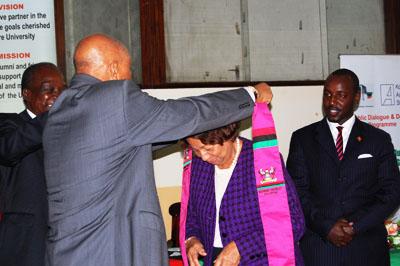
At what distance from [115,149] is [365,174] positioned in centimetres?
189

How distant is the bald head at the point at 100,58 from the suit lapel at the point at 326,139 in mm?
1690

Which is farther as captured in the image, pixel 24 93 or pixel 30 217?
pixel 24 93

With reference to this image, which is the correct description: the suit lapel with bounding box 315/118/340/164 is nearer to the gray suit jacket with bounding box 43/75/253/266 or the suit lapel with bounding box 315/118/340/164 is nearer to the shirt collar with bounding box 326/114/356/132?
the shirt collar with bounding box 326/114/356/132

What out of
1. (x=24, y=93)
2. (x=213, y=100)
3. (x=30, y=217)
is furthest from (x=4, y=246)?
(x=213, y=100)

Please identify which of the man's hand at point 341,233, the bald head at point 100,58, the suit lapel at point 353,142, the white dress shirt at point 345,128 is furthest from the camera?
the white dress shirt at point 345,128

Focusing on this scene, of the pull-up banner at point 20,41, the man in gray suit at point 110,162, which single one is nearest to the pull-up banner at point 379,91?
the pull-up banner at point 20,41

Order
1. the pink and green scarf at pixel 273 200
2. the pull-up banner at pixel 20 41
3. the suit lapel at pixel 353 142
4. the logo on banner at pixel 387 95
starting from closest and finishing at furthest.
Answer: the pink and green scarf at pixel 273 200, the suit lapel at pixel 353 142, the pull-up banner at pixel 20 41, the logo on banner at pixel 387 95

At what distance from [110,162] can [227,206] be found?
0.68 metres

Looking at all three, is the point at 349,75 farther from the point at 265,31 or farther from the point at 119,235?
the point at 119,235

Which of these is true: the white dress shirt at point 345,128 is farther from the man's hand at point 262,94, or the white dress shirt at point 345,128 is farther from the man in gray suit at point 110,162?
the man in gray suit at point 110,162

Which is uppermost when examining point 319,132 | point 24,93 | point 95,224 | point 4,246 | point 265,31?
point 265,31

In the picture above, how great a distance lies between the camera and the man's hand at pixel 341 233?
10.9 ft

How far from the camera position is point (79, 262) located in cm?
212

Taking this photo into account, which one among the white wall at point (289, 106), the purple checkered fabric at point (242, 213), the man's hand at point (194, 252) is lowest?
the man's hand at point (194, 252)
